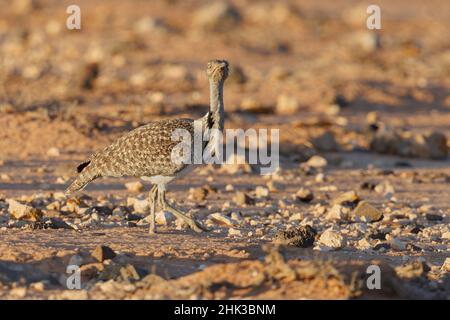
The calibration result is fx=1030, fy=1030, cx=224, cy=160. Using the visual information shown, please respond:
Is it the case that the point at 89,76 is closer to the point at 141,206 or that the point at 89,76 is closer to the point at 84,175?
the point at 141,206

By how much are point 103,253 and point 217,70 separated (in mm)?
1776

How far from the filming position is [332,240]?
22.9 ft

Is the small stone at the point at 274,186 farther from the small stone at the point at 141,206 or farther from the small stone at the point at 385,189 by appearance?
the small stone at the point at 141,206

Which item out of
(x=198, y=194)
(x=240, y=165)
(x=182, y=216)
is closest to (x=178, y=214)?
(x=182, y=216)

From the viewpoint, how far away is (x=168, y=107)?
12.1 metres

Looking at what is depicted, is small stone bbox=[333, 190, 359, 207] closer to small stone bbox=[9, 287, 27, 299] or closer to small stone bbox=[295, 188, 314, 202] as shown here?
small stone bbox=[295, 188, 314, 202]

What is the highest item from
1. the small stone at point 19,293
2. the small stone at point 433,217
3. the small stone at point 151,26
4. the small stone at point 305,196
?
the small stone at point 151,26

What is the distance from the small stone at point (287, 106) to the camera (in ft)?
43.1

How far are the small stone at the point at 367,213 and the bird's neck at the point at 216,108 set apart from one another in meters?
1.64

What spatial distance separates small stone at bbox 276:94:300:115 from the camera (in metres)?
13.1

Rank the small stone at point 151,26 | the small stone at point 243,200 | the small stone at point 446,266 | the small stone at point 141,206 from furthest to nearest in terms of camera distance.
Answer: the small stone at point 151,26
the small stone at point 243,200
the small stone at point 141,206
the small stone at point 446,266

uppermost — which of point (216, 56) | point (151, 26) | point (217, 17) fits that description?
point (217, 17)

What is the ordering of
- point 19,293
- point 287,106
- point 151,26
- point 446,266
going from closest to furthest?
point 19,293
point 446,266
point 287,106
point 151,26

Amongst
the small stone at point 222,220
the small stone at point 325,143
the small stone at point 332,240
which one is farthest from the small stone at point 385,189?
the small stone at point 332,240
